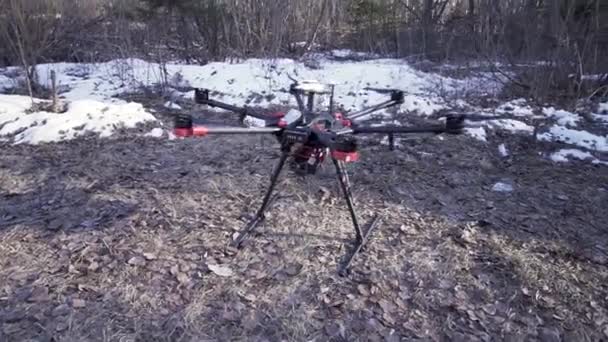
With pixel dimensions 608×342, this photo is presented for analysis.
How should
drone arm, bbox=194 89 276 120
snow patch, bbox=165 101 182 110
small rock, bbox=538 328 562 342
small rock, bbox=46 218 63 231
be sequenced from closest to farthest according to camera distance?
small rock, bbox=538 328 562 342
drone arm, bbox=194 89 276 120
small rock, bbox=46 218 63 231
snow patch, bbox=165 101 182 110

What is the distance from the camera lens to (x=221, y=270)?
9.11 feet

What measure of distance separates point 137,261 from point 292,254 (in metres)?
0.91

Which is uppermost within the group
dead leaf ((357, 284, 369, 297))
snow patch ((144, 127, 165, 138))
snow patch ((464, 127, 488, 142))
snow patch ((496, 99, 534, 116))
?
snow patch ((144, 127, 165, 138))

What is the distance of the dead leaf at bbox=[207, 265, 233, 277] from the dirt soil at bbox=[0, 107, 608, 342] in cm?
1

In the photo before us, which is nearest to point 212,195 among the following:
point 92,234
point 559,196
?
point 92,234

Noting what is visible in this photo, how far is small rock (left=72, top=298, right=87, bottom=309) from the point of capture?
2.44 m

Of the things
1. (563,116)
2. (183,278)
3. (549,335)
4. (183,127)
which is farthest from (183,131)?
(563,116)

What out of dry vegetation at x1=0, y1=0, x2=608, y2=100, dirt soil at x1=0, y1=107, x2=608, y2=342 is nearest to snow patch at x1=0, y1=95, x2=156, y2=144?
dirt soil at x1=0, y1=107, x2=608, y2=342

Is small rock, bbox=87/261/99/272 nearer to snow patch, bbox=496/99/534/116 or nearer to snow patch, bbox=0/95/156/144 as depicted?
snow patch, bbox=0/95/156/144

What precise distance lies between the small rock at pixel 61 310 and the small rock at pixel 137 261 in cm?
42

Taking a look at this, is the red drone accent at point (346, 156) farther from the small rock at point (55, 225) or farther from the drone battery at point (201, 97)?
the small rock at point (55, 225)

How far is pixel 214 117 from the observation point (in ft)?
19.8

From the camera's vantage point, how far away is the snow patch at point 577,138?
520cm

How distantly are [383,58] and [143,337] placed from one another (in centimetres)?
899
